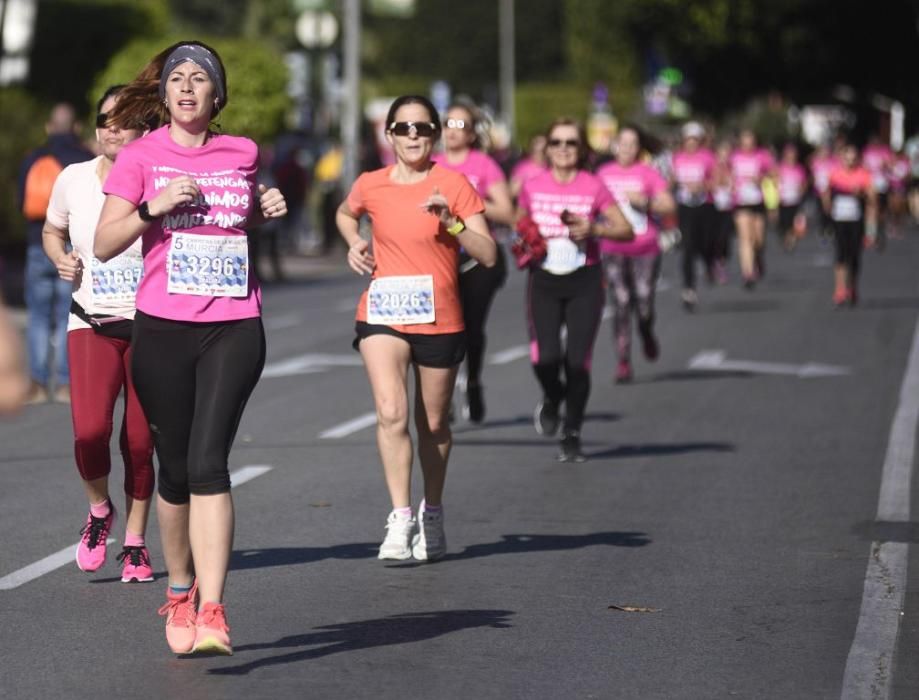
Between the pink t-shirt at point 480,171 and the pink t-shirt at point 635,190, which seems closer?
the pink t-shirt at point 480,171

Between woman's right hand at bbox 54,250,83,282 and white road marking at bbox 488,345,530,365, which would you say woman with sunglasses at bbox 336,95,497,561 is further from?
white road marking at bbox 488,345,530,365

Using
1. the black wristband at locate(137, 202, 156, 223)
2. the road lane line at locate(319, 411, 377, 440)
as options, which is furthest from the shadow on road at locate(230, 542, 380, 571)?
the road lane line at locate(319, 411, 377, 440)

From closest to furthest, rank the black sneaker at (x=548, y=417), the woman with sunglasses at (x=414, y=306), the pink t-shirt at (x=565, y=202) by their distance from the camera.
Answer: the woman with sunglasses at (x=414, y=306) → the pink t-shirt at (x=565, y=202) → the black sneaker at (x=548, y=417)

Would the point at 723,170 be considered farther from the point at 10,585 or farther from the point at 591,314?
the point at 10,585

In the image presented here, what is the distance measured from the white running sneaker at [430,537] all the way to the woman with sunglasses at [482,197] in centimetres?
342

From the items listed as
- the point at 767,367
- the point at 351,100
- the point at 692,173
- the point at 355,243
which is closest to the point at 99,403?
the point at 355,243

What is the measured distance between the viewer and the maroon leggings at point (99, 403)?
7.84 metres

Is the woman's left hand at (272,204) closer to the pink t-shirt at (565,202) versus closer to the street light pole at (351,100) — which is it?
the pink t-shirt at (565,202)

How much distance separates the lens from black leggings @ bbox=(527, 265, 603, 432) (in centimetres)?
1155

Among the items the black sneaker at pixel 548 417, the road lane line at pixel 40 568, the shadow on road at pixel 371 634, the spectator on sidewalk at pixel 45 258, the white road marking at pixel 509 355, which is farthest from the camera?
the white road marking at pixel 509 355

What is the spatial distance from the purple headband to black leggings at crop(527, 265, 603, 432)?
5404 millimetres

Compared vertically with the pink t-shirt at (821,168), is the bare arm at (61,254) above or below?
above

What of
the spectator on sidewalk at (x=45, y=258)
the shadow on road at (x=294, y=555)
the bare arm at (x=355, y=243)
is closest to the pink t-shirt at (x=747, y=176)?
the spectator on sidewalk at (x=45, y=258)

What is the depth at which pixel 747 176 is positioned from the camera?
93.9 ft
